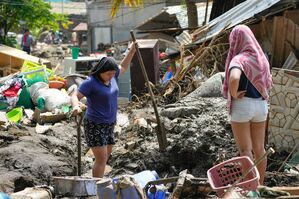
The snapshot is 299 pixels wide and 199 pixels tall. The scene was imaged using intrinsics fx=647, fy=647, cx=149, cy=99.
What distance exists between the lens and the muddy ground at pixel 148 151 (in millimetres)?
8383

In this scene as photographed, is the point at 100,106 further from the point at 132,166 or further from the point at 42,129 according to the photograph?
the point at 42,129

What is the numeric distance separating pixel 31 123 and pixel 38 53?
28676 millimetres

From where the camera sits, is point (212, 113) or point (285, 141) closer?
point (285, 141)

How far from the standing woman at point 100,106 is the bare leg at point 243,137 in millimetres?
1604

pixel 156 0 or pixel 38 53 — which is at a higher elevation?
pixel 156 0

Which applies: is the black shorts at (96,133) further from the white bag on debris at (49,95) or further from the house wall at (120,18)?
the house wall at (120,18)

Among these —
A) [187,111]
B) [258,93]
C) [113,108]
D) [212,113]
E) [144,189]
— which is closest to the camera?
[144,189]

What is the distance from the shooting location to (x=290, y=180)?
7.52 m

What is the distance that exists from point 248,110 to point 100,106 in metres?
1.78

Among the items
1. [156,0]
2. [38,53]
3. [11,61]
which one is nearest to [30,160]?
[11,61]

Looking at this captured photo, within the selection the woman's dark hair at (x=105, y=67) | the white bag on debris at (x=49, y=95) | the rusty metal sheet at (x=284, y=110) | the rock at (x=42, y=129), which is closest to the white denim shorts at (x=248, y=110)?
the woman's dark hair at (x=105, y=67)

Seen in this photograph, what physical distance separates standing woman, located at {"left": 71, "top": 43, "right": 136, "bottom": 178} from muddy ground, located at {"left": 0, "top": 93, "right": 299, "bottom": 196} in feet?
4.02

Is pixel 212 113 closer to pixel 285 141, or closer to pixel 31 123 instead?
pixel 285 141

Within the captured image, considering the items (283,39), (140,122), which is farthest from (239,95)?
(283,39)
